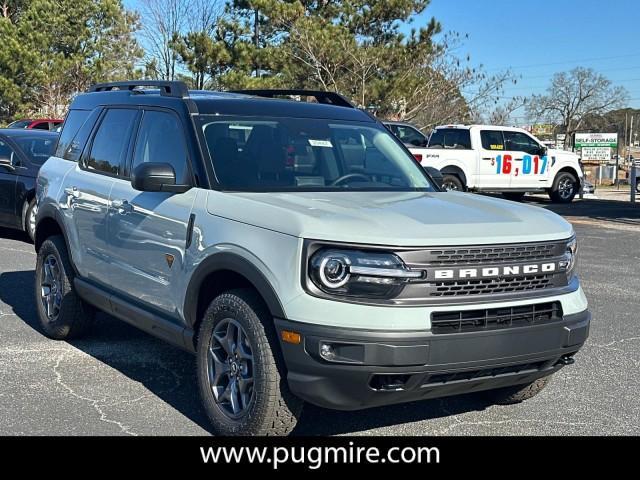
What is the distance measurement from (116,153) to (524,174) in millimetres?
15992

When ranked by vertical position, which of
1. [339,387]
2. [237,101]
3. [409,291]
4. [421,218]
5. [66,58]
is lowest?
→ [339,387]

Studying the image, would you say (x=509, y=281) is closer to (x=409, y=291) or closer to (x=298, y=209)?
(x=409, y=291)

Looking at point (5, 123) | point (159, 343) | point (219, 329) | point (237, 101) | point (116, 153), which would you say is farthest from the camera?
point (5, 123)

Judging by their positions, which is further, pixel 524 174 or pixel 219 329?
pixel 524 174

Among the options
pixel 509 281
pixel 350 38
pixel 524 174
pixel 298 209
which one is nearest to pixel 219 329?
pixel 298 209

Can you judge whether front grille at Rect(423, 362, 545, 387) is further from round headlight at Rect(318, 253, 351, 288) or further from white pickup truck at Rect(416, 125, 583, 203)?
white pickup truck at Rect(416, 125, 583, 203)

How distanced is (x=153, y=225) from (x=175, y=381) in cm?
115

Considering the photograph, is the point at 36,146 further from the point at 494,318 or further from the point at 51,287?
the point at 494,318

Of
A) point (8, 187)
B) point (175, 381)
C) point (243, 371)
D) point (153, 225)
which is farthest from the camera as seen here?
point (8, 187)

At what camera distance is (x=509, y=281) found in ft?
12.5

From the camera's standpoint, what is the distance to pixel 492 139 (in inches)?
771

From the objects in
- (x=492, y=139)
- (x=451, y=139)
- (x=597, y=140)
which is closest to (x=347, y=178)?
(x=451, y=139)

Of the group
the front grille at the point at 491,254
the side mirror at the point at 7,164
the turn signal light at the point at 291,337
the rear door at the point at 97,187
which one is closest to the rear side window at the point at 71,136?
the rear door at the point at 97,187

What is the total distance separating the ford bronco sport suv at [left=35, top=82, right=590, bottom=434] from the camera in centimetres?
356
